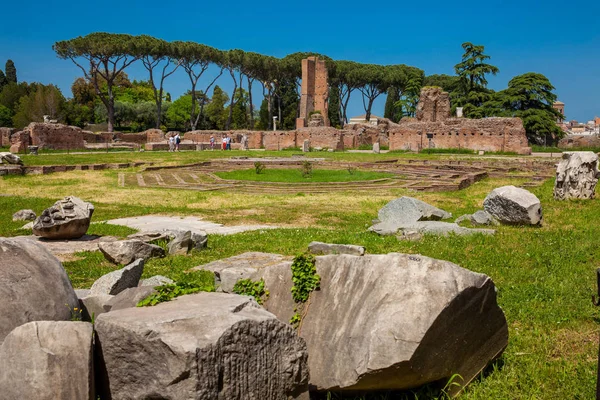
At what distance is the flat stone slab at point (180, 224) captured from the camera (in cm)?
1020

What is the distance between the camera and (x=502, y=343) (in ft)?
12.7

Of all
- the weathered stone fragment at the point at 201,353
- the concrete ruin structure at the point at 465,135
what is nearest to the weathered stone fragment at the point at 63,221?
the weathered stone fragment at the point at 201,353

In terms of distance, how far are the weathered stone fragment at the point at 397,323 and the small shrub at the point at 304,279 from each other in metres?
0.05

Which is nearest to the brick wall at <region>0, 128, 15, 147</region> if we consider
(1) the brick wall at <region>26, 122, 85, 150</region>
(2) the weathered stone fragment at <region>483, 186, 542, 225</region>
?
(1) the brick wall at <region>26, 122, 85, 150</region>

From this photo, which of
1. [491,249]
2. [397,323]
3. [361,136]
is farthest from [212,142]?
[397,323]

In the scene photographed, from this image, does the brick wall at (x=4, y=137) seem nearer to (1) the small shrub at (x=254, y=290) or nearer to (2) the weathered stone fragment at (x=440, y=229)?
(2) the weathered stone fragment at (x=440, y=229)

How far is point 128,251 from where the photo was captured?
7328 millimetres

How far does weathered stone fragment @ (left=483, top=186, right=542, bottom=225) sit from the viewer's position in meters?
9.10

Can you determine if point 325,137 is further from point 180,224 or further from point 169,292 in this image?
point 169,292

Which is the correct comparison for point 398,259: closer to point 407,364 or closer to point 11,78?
point 407,364

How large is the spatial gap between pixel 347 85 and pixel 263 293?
69.8 meters

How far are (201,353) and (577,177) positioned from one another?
11.2 meters

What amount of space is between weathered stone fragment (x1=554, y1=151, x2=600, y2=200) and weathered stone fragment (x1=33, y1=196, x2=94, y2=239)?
9.49 m

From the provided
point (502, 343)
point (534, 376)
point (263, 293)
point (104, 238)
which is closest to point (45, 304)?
point (263, 293)
